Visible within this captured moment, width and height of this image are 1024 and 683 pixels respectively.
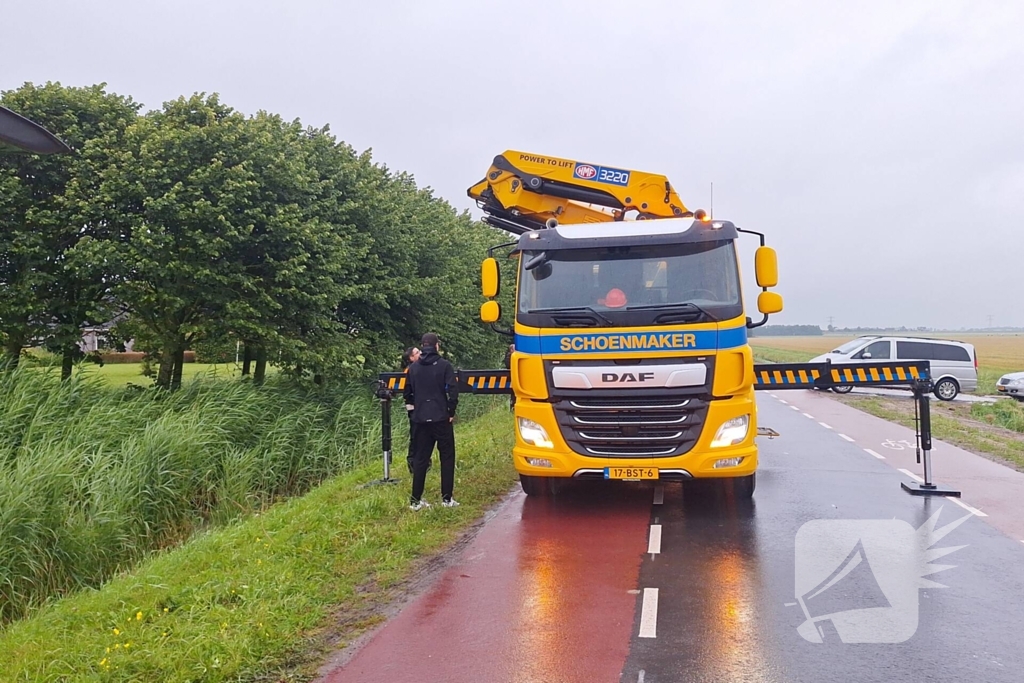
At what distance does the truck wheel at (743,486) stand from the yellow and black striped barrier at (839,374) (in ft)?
3.97

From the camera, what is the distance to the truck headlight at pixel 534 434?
8.01 m

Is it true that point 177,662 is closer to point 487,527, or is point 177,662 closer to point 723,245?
point 487,527

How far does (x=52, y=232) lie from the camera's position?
15.1 meters

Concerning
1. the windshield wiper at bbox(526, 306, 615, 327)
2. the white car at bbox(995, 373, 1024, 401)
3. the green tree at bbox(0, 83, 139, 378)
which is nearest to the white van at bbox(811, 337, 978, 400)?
the white car at bbox(995, 373, 1024, 401)

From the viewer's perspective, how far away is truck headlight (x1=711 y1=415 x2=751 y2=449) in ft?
25.1

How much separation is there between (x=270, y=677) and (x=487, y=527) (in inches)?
145

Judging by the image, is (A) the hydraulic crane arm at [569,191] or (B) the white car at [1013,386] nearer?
(A) the hydraulic crane arm at [569,191]

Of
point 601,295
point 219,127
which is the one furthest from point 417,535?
point 219,127

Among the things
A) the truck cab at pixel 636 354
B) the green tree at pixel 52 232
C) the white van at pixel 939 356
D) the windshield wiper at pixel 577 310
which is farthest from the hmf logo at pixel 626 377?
the white van at pixel 939 356

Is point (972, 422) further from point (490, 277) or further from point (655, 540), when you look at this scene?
point (490, 277)

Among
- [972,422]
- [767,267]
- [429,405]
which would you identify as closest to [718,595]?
[429,405]

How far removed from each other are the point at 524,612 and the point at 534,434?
278cm

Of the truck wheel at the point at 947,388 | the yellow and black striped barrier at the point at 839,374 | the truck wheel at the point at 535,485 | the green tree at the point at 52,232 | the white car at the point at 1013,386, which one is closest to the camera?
the truck wheel at the point at 535,485

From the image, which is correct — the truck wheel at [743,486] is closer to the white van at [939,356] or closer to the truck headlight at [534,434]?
the truck headlight at [534,434]
